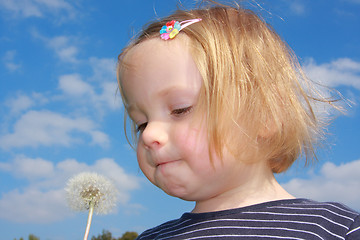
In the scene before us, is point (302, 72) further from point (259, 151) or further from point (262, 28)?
point (259, 151)

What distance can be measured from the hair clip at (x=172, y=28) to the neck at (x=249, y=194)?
29.7 inches

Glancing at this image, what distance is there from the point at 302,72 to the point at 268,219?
0.96 m

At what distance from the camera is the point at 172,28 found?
1.95 metres

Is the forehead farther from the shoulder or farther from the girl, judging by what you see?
the shoulder

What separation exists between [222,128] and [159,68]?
15.2 inches

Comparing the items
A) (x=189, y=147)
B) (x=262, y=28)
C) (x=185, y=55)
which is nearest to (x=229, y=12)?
(x=262, y=28)

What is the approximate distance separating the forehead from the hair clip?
35 millimetres

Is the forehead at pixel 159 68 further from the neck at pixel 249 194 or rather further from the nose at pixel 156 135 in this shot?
the neck at pixel 249 194

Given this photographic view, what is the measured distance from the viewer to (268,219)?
1794 millimetres

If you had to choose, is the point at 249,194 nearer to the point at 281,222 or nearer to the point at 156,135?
the point at 281,222

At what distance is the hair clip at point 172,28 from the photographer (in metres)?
1.89

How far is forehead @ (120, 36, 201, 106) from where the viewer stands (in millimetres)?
1711

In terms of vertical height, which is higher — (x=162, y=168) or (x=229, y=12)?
(x=229, y=12)

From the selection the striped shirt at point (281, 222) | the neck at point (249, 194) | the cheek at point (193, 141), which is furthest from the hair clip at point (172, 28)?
the striped shirt at point (281, 222)
